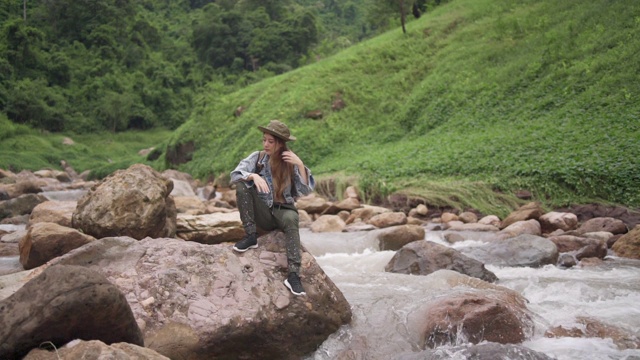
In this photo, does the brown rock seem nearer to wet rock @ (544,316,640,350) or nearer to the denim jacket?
wet rock @ (544,316,640,350)

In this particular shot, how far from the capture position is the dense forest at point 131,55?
167 ft

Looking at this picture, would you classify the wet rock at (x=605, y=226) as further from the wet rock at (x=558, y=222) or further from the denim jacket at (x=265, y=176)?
the denim jacket at (x=265, y=176)

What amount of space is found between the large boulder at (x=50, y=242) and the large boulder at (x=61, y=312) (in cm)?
348

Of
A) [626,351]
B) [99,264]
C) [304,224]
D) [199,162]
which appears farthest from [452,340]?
[199,162]

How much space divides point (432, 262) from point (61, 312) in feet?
19.1

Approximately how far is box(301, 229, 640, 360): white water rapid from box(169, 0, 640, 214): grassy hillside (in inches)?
220

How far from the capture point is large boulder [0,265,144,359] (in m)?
3.64

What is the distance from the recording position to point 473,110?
73.6ft

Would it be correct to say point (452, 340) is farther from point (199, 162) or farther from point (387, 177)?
point (199, 162)

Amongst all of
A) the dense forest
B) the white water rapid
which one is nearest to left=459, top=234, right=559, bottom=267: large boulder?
the white water rapid

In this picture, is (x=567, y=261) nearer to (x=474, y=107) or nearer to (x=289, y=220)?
(x=289, y=220)

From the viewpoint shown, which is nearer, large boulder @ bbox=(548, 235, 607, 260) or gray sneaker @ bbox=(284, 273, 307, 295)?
gray sneaker @ bbox=(284, 273, 307, 295)

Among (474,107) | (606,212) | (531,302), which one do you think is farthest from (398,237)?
(474,107)

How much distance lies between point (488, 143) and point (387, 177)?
351cm
